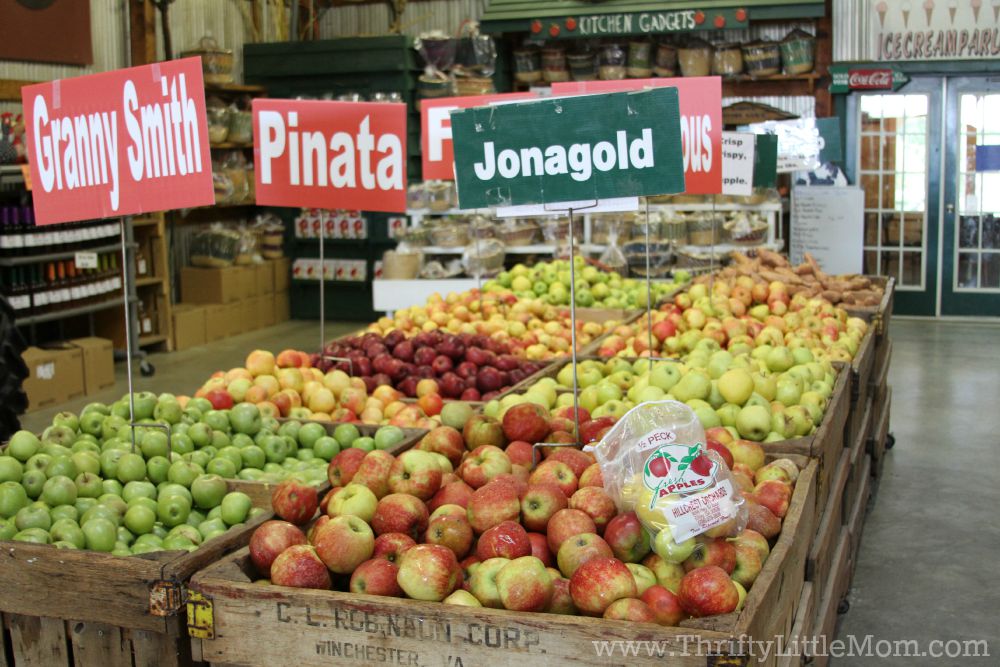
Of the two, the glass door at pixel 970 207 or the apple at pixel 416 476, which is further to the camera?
the glass door at pixel 970 207

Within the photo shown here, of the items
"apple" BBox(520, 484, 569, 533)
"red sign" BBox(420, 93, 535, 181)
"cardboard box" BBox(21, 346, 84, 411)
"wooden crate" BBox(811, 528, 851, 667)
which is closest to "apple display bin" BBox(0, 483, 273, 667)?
"apple" BBox(520, 484, 569, 533)

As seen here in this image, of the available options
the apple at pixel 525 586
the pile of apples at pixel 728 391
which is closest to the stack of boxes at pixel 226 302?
the pile of apples at pixel 728 391

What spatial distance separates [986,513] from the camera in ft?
17.4

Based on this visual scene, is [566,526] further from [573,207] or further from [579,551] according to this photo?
[573,207]

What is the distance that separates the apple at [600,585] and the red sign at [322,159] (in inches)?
92.8

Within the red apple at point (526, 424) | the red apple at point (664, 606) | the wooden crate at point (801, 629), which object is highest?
the red apple at point (526, 424)

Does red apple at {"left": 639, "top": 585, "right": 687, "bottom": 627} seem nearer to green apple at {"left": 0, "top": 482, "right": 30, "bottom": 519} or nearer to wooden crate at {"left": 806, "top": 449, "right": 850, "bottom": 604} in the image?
wooden crate at {"left": 806, "top": 449, "right": 850, "bottom": 604}

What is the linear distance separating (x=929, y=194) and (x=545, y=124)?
887 cm

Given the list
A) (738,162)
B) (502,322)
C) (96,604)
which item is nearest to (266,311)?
Answer: (502,322)

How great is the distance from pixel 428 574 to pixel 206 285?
8.75 m

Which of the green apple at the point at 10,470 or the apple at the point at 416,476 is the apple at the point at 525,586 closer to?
the apple at the point at 416,476

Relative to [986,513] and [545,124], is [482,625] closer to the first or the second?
[545,124]

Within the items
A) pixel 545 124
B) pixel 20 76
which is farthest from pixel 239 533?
pixel 20 76

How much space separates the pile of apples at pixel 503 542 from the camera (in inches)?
82.9
